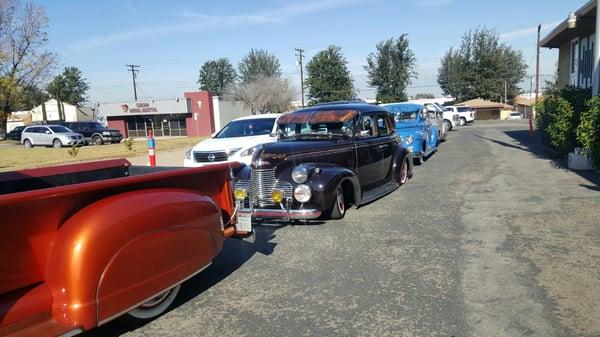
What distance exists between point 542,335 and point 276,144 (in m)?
4.89

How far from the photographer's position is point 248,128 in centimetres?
1290

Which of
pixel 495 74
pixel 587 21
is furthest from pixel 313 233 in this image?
pixel 495 74

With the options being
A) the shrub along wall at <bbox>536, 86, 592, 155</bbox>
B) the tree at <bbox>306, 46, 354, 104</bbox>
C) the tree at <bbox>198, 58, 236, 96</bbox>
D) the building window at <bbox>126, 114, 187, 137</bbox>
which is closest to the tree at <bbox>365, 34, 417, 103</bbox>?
the tree at <bbox>306, 46, 354, 104</bbox>

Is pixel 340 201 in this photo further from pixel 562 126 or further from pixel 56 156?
pixel 56 156

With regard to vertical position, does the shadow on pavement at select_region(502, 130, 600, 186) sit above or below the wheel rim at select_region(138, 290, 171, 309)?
below

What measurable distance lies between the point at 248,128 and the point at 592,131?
8084mm

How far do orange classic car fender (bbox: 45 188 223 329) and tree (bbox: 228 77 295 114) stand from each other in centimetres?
5482

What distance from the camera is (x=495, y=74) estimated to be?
60969 millimetres

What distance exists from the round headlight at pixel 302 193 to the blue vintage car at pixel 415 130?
6719 millimetres

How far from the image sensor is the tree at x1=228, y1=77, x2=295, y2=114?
58125 mm

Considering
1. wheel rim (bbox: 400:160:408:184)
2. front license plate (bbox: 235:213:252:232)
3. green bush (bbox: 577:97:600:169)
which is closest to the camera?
front license plate (bbox: 235:213:252:232)

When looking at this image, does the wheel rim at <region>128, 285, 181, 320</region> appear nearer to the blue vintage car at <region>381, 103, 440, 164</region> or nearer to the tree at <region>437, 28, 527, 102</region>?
the blue vintage car at <region>381, 103, 440, 164</region>

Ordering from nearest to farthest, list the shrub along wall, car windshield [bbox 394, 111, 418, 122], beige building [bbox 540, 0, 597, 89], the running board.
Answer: the running board, the shrub along wall, car windshield [bbox 394, 111, 418, 122], beige building [bbox 540, 0, 597, 89]

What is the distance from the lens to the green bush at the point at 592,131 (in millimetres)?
9805
